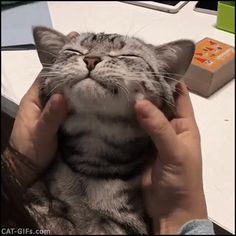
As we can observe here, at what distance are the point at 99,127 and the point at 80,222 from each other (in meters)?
0.12

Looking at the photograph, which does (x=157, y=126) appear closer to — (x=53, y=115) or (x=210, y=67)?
(x=53, y=115)

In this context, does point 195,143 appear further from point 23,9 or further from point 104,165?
point 23,9

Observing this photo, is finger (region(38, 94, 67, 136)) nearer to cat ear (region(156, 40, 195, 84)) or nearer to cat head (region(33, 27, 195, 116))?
cat head (region(33, 27, 195, 116))

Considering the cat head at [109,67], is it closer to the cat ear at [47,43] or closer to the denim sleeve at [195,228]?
the cat ear at [47,43]

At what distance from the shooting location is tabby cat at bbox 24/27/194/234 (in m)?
0.45

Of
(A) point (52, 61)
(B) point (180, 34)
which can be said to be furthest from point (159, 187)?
(B) point (180, 34)

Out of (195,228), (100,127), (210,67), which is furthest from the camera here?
(210,67)

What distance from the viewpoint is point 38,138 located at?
480mm

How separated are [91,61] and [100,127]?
3.2 inches

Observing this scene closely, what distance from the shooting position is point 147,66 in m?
0.52

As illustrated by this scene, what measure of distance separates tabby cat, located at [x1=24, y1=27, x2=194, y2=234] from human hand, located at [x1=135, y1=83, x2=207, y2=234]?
0.09 ft

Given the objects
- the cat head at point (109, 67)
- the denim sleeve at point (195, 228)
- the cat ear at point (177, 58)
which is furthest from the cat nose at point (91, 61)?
the denim sleeve at point (195, 228)

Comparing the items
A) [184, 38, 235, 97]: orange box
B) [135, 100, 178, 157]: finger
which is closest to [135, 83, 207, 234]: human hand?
[135, 100, 178, 157]: finger

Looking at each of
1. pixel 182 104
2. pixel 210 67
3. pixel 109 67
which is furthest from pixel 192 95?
pixel 109 67
